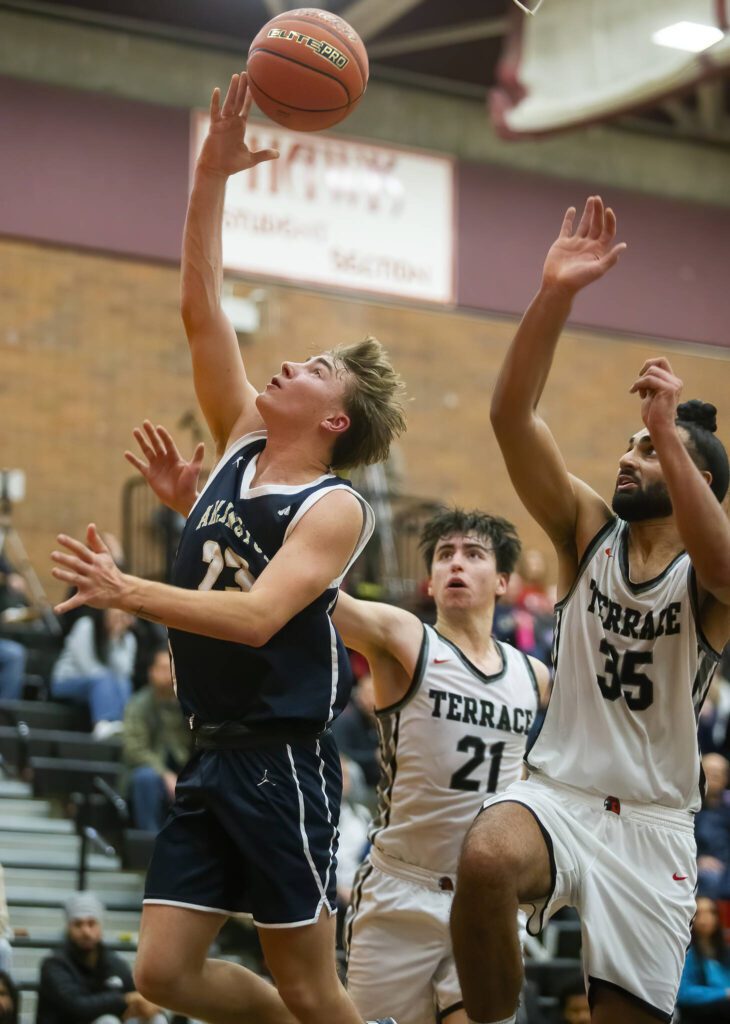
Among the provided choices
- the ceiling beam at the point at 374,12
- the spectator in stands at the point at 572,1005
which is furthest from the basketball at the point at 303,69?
the ceiling beam at the point at 374,12

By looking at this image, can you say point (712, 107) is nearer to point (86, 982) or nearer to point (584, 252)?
point (86, 982)

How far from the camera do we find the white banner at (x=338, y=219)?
15.4 metres

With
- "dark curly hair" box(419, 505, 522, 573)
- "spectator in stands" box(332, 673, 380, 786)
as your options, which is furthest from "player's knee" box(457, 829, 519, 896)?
"spectator in stands" box(332, 673, 380, 786)

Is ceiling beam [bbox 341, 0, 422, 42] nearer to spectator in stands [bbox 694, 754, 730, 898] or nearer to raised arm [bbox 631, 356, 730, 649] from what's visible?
spectator in stands [bbox 694, 754, 730, 898]

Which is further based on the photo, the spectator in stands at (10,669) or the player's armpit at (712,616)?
the spectator in stands at (10,669)

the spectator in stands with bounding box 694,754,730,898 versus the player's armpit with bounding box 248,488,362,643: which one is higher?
the player's armpit with bounding box 248,488,362,643

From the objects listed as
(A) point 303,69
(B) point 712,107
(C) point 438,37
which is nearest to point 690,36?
(C) point 438,37

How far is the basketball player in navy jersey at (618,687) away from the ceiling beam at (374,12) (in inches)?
455

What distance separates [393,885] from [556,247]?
2775 millimetres

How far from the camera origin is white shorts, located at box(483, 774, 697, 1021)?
15.7ft

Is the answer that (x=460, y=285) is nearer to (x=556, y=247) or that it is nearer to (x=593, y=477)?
(x=593, y=477)

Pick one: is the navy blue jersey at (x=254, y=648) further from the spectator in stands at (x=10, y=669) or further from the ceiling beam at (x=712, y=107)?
the ceiling beam at (x=712, y=107)

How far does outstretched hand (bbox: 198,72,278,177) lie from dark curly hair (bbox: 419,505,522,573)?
2.01 metres

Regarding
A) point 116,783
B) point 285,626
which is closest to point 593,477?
point 116,783
